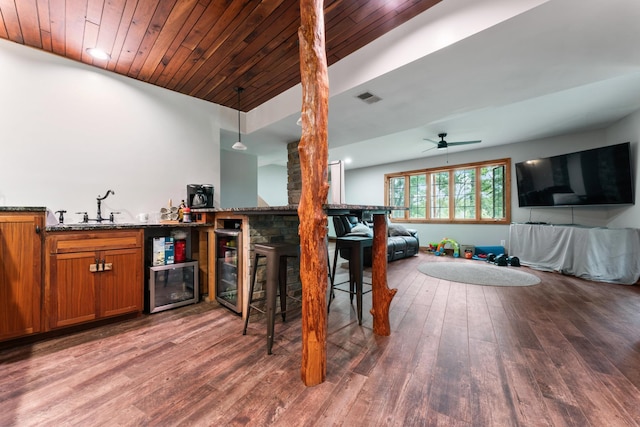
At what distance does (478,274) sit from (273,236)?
345cm

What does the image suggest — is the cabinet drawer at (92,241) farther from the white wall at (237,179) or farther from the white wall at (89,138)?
the white wall at (237,179)

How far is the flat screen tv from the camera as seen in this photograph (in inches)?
151

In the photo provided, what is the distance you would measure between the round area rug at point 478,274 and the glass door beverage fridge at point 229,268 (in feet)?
9.86

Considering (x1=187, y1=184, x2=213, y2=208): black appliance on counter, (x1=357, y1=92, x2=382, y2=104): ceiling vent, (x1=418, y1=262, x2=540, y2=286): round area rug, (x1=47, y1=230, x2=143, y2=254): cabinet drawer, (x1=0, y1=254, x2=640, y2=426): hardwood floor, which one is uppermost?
(x1=357, y1=92, x2=382, y2=104): ceiling vent

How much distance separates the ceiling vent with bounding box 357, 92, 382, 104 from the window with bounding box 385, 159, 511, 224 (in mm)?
4397

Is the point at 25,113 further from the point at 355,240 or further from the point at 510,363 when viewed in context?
the point at 510,363

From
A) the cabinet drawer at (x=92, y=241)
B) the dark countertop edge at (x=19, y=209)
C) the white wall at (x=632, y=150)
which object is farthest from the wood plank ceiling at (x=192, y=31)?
the white wall at (x=632, y=150)

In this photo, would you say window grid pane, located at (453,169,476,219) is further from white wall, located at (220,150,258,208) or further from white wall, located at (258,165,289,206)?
white wall, located at (220,150,258,208)

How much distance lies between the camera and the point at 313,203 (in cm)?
145

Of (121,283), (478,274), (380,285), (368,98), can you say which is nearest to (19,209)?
(121,283)

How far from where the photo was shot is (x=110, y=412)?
4.09 ft

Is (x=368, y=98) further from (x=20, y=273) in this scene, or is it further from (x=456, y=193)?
(x=456, y=193)

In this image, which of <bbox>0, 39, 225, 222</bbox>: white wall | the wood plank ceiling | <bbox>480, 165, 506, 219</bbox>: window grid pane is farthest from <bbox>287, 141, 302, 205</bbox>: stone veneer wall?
<bbox>480, 165, 506, 219</bbox>: window grid pane

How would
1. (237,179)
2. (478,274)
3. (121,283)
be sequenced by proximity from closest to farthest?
(121,283), (478,274), (237,179)
